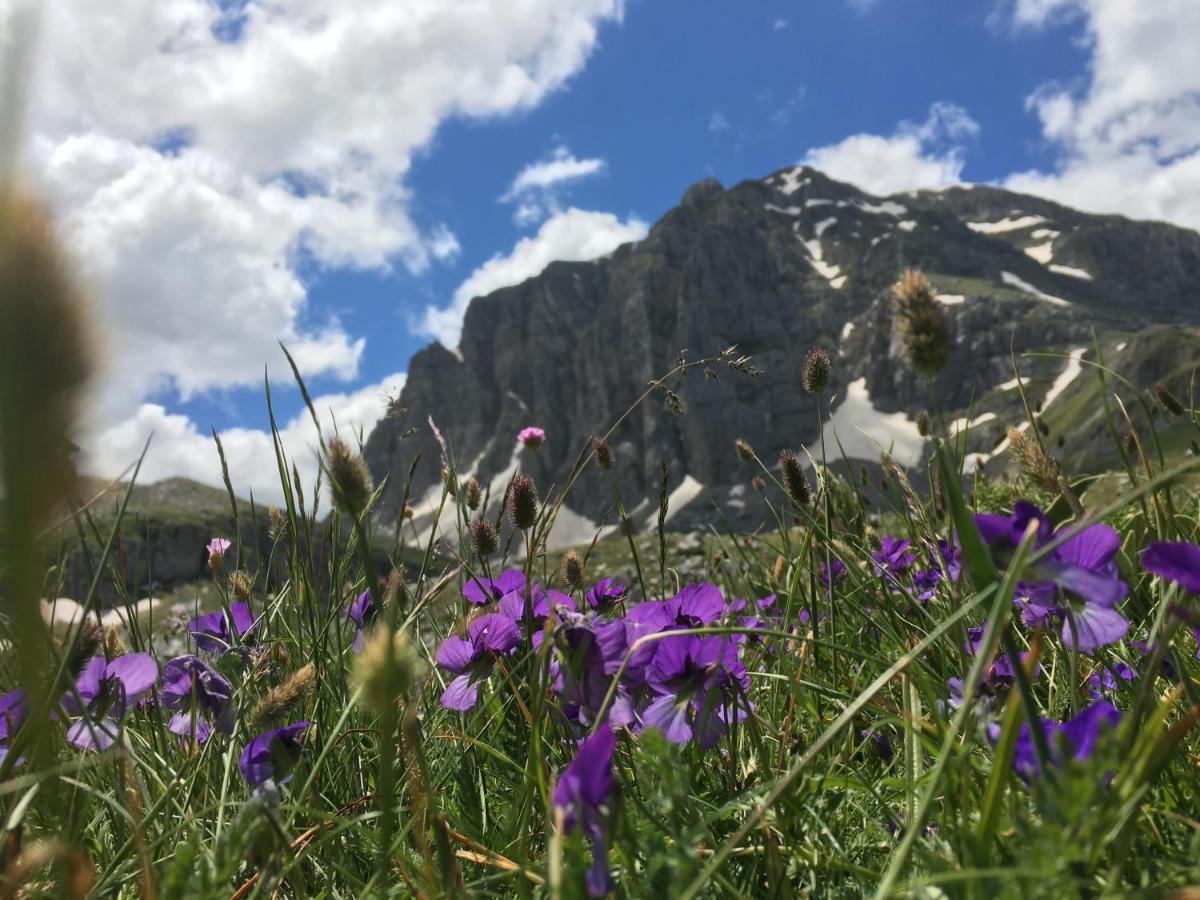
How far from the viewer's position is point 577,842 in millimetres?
1044

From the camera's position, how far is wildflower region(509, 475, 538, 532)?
2070mm

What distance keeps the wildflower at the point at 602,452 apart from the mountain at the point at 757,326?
4785 inches

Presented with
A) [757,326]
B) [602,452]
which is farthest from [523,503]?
[757,326]

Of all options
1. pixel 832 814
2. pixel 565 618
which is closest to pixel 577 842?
pixel 565 618

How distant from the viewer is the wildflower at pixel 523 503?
2.07m

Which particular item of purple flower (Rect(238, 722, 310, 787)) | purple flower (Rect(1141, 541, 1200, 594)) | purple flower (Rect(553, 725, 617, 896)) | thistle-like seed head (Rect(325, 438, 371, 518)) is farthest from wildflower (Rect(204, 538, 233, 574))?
purple flower (Rect(1141, 541, 1200, 594))

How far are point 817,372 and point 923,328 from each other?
105 cm

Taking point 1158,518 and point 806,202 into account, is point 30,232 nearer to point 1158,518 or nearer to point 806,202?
point 1158,518

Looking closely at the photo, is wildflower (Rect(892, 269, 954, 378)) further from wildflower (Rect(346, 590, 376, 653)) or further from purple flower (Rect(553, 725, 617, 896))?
wildflower (Rect(346, 590, 376, 653))

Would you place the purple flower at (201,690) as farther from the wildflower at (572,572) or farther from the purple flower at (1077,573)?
the purple flower at (1077,573)

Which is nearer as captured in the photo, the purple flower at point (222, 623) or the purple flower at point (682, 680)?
the purple flower at point (682, 680)

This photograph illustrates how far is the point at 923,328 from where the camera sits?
48.7 inches

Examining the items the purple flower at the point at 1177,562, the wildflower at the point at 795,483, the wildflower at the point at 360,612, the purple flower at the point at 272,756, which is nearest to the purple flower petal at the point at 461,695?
the purple flower at the point at 272,756

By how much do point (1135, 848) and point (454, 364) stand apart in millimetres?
172561
